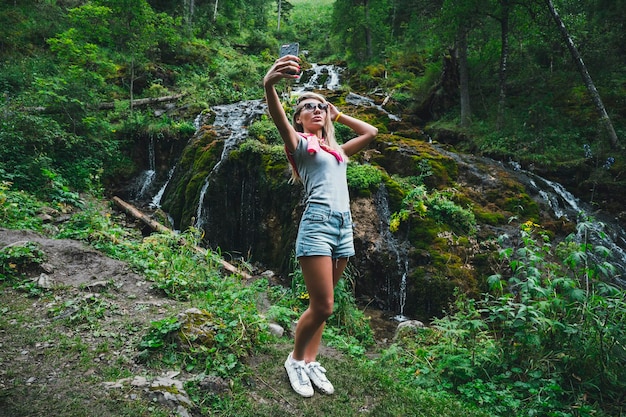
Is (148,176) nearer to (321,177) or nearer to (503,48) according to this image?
(321,177)

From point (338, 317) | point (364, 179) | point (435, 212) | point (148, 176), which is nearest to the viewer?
point (338, 317)

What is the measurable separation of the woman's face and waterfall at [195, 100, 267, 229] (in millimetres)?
7278

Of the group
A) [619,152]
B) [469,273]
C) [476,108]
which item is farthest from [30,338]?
[476,108]

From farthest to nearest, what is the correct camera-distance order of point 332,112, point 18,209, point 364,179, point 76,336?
1. point 364,179
2. point 18,209
3. point 76,336
4. point 332,112

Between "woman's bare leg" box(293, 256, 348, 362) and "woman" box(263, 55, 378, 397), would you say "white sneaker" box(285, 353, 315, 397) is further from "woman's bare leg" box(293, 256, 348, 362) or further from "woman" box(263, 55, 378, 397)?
"woman's bare leg" box(293, 256, 348, 362)

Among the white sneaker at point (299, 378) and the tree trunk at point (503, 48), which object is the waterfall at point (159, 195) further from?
the tree trunk at point (503, 48)

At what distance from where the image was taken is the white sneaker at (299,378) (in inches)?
108

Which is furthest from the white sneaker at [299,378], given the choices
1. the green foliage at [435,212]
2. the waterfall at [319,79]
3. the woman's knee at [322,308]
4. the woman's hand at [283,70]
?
the waterfall at [319,79]

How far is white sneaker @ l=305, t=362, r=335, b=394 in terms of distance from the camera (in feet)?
9.29

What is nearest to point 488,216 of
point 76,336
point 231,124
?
point 76,336

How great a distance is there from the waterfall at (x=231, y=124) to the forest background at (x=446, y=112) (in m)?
1.24

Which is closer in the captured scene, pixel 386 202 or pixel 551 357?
pixel 551 357

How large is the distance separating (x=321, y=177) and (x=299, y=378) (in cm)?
163

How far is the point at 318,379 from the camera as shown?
2.87 metres
